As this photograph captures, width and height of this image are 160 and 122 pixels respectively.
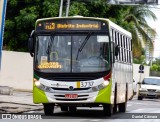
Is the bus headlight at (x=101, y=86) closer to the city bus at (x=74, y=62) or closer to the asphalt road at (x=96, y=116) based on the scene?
the city bus at (x=74, y=62)

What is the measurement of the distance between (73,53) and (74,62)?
30 centimetres

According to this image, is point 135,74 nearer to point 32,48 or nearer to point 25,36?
point 25,36

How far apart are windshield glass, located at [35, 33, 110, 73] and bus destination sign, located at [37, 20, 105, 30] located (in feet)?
0.85

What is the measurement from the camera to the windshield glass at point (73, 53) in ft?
59.6

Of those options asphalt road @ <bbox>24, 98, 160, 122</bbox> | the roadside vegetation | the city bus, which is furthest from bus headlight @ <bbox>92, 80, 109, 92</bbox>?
the roadside vegetation

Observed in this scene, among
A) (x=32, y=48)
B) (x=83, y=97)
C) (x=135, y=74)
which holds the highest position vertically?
(x=32, y=48)

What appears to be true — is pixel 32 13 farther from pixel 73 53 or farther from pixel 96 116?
pixel 73 53

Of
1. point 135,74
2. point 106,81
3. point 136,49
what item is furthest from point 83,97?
point 135,74

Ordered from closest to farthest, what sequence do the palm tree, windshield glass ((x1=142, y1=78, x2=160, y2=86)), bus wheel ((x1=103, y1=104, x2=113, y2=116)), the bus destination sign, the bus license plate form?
the bus license plate, the bus destination sign, bus wheel ((x1=103, y1=104, x2=113, y2=116)), windshield glass ((x1=142, y1=78, x2=160, y2=86)), the palm tree

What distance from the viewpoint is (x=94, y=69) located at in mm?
18094

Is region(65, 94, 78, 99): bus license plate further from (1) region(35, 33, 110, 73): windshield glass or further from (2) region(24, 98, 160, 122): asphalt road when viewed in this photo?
(1) region(35, 33, 110, 73): windshield glass

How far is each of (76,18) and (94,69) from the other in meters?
1.88

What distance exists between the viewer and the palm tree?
4762 centimetres

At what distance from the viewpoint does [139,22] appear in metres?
49.9
